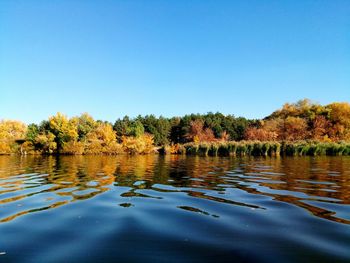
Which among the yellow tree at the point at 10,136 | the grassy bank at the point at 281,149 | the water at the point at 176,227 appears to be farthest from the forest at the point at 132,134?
the water at the point at 176,227

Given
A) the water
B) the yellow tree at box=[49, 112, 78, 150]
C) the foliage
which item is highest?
the yellow tree at box=[49, 112, 78, 150]

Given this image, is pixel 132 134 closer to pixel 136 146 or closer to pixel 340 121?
pixel 136 146

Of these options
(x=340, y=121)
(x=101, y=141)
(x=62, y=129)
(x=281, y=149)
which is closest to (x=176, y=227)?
(x=281, y=149)

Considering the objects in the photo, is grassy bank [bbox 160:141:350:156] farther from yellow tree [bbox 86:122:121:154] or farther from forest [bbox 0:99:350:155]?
yellow tree [bbox 86:122:121:154]

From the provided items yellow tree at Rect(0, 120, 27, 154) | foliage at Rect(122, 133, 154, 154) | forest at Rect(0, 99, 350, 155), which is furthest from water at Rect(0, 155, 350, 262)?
yellow tree at Rect(0, 120, 27, 154)

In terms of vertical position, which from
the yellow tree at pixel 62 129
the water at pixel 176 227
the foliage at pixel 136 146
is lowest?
the water at pixel 176 227

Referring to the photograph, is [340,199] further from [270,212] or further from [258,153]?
[258,153]

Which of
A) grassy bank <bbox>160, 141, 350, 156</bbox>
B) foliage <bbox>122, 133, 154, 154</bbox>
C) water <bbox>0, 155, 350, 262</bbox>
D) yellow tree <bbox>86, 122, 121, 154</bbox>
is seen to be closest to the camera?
water <bbox>0, 155, 350, 262</bbox>

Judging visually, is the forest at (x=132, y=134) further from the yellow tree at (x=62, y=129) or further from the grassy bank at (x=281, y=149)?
the grassy bank at (x=281, y=149)

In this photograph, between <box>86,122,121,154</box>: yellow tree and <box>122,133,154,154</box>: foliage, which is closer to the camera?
<box>86,122,121,154</box>: yellow tree

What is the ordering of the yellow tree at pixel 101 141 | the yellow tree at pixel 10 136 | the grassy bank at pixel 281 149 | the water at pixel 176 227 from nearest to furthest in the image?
1. the water at pixel 176 227
2. the grassy bank at pixel 281 149
3. the yellow tree at pixel 101 141
4. the yellow tree at pixel 10 136

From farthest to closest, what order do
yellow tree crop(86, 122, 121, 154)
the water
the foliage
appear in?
the foliage → yellow tree crop(86, 122, 121, 154) → the water

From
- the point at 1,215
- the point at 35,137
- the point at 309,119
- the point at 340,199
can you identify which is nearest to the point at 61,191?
the point at 1,215

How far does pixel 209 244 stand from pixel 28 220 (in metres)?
2.41
